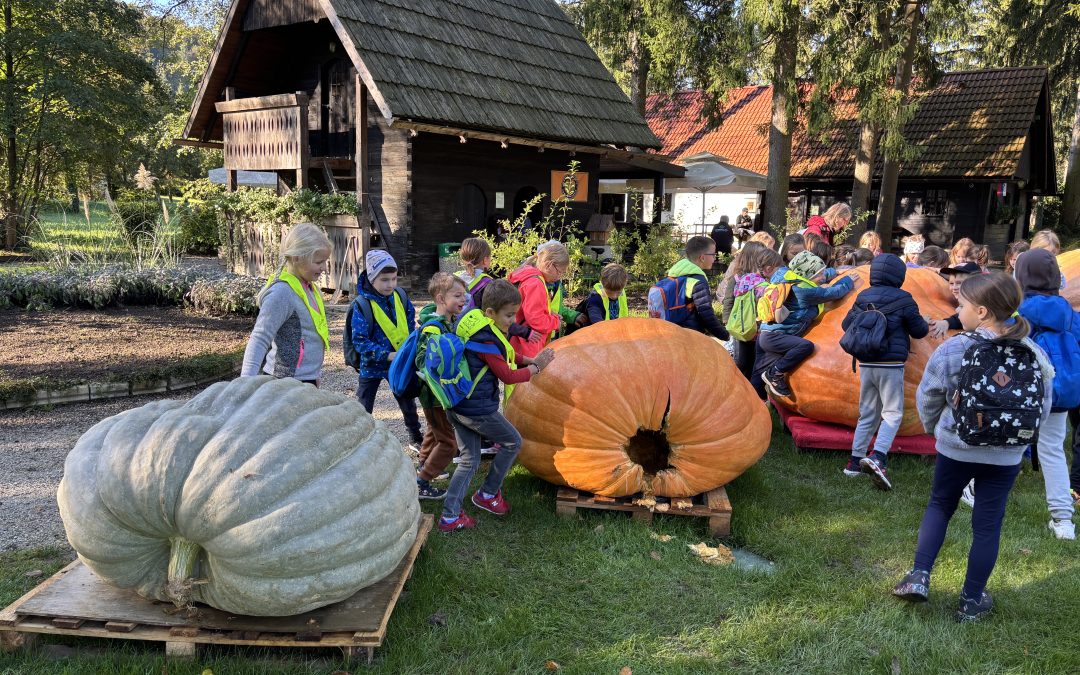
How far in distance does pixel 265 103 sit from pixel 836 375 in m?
12.0

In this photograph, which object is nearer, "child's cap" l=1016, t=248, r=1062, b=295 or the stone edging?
"child's cap" l=1016, t=248, r=1062, b=295

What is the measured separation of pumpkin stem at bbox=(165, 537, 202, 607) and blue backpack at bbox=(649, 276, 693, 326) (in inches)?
153

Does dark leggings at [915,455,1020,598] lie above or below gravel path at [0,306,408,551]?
above

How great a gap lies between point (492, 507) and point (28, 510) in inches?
106

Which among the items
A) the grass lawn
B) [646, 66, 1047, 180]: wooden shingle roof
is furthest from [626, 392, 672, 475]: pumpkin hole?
[646, 66, 1047, 180]: wooden shingle roof

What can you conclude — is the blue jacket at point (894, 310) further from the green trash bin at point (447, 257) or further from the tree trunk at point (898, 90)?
the tree trunk at point (898, 90)

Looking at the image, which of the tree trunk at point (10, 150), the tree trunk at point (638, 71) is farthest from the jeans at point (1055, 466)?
the tree trunk at point (10, 150)

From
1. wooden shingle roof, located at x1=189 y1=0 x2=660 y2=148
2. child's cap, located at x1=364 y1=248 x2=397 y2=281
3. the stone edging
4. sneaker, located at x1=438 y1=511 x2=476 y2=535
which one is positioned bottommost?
sneaker, located at x1=438 y1=511 x2=476 y2=535

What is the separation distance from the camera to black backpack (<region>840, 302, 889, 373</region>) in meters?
4.91

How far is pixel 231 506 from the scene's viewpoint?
2.74 metres

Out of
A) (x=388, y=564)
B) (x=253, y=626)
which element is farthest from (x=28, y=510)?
(x=388, y=564)

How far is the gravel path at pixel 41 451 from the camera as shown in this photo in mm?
4160

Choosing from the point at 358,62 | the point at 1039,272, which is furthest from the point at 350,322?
the point at 358,62

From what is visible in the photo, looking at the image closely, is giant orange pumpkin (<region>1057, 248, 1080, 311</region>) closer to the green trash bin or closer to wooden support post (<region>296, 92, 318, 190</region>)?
the green trash bin
